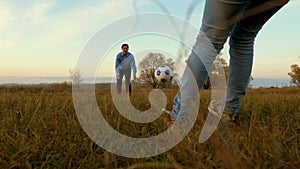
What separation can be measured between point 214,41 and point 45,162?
89 cm

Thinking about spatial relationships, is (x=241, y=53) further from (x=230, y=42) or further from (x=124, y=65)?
(x=124, y=65)

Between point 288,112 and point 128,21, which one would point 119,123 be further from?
point 288,112

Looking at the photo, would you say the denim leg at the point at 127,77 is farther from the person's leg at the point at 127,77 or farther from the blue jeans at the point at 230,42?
the blue jeans at the point at 230,42

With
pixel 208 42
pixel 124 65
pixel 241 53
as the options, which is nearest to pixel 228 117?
pixel 241 53

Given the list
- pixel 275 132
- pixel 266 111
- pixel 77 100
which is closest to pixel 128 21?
pixel 275 132

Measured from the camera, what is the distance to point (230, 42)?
166 cm

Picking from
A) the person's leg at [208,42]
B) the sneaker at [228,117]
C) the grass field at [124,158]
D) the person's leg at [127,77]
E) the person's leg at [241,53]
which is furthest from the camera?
the person's leg at [127,77]

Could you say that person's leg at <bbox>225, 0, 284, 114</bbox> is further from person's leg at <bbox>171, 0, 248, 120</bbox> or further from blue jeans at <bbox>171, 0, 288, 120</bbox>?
person's leg at <bbox>171, 0, 248, 120</bbox>

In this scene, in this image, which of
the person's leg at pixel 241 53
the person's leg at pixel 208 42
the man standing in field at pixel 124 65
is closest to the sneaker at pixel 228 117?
the person's leg at pixel 241 53

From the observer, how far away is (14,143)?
1190 mm

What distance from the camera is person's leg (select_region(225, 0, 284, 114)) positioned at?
1507mm

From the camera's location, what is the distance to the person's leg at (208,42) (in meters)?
1.29

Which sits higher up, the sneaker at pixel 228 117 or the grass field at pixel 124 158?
the sneaker at pixel 228 117

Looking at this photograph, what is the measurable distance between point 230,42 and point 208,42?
202 millimetres
